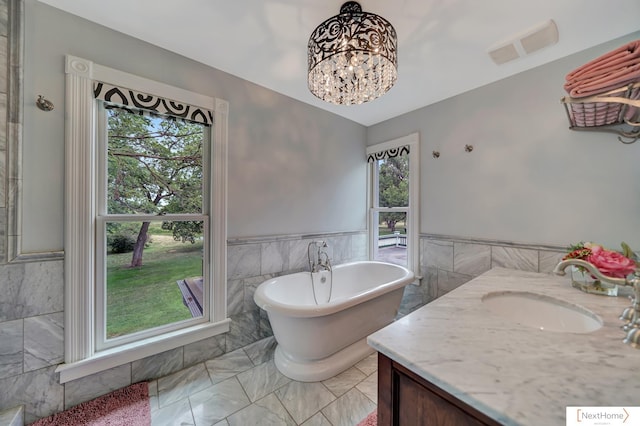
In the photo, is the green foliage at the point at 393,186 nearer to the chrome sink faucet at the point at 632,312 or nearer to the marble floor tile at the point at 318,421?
the chrome sink faucet at the point at 632,312

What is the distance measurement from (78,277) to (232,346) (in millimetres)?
1184

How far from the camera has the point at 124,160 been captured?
1.66 m

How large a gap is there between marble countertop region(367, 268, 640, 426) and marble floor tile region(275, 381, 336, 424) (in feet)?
3.50

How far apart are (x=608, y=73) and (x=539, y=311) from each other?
1.16m

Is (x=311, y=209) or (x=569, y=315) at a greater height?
(x=311, y=209)

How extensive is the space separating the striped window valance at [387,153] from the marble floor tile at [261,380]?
2464 millimetres

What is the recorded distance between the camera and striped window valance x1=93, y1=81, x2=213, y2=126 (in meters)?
1.51

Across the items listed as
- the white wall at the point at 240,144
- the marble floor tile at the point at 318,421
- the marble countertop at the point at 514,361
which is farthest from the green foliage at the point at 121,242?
the marble countertop at the point at 514,361

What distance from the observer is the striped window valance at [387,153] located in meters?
2.71

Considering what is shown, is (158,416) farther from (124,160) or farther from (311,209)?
(311,209)

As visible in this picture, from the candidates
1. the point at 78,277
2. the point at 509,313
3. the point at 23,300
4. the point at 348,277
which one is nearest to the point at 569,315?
the point at 509,313

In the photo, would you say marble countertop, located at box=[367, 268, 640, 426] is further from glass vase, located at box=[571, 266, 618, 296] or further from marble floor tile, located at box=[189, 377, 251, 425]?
marble floor tile, located at box=[189, 377, 251, 425]

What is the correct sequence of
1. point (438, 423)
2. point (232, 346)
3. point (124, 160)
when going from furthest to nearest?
1. point (232, 346)
2. point (124, 160)
3. point (438, 423)

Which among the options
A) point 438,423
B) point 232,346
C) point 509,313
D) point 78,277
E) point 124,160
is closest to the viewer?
point 438,423
